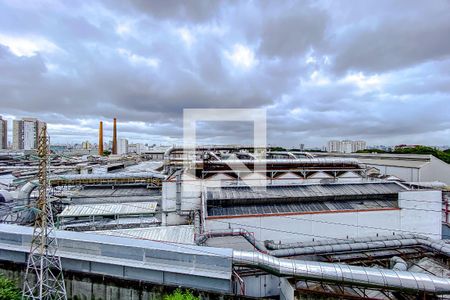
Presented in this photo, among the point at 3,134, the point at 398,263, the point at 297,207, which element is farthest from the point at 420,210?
the point at 3,134

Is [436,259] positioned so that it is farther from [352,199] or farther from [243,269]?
[243,269]

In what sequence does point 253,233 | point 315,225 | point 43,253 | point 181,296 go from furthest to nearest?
point 315,225, point 253,233, point 43,253, point 181,296

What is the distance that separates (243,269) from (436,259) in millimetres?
7567

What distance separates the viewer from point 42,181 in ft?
17.0

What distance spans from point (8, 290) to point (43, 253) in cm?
117

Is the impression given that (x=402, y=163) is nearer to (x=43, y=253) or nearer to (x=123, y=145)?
(x=43, y=253)

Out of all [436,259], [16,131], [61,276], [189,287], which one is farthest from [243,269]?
[16,131]

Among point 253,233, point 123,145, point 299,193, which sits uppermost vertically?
point 123,145

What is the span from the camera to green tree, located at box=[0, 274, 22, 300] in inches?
209

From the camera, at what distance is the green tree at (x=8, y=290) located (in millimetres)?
5301

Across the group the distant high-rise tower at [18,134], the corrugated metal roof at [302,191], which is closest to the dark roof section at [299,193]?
the corrugated metal roof at [302,191]

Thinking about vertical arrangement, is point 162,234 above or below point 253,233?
above

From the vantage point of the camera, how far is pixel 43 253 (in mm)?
5531

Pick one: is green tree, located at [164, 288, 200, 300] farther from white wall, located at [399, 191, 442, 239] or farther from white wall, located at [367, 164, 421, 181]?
white wall, located at [367, 164, 421, 181]
